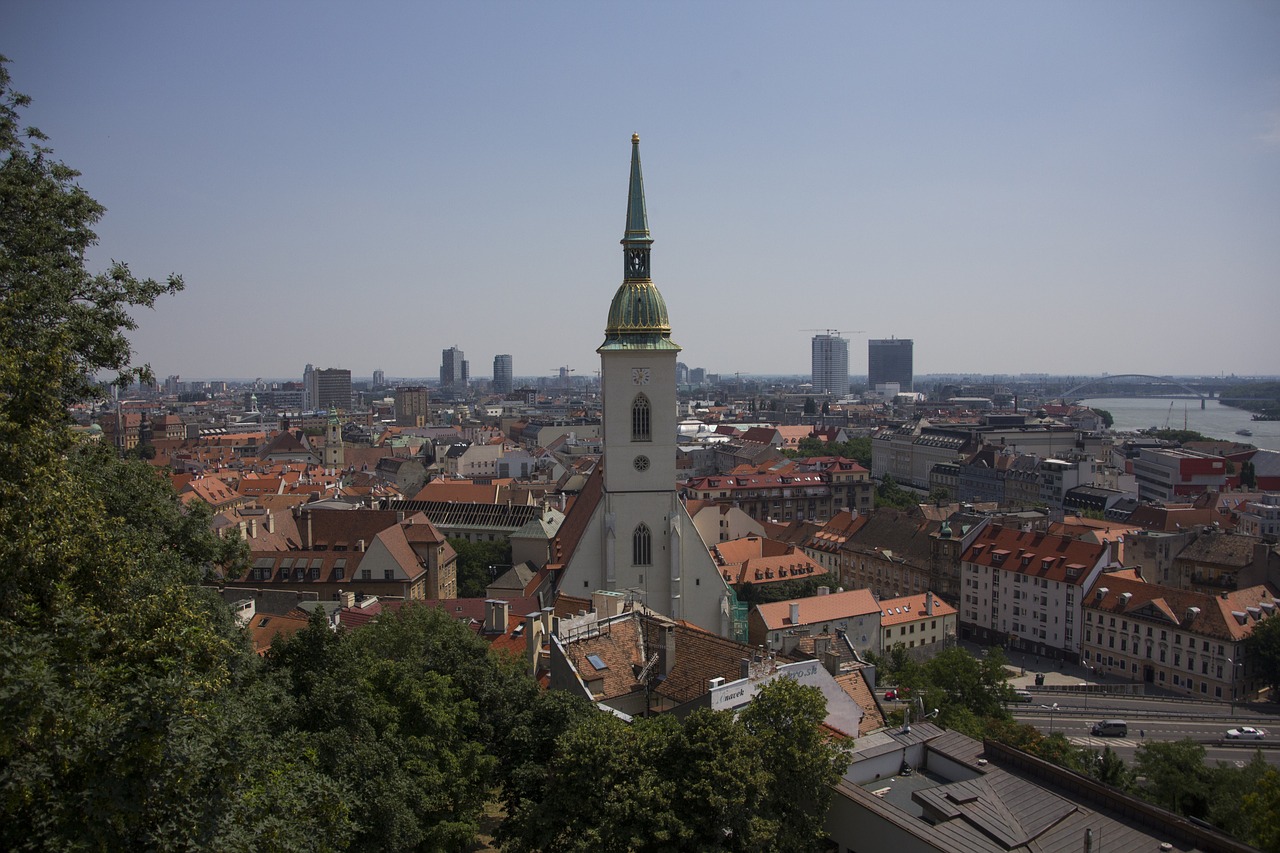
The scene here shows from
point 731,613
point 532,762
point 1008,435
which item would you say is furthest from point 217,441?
point 532,762

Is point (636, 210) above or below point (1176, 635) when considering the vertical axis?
above

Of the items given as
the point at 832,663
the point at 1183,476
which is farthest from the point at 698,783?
the point at 1183,476

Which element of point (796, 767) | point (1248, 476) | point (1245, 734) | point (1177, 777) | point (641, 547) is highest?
point (641, 547)

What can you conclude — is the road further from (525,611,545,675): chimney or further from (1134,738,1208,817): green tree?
(525,611,545,675): chimney

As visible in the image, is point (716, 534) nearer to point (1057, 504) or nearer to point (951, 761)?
Result: point (1057, 504)

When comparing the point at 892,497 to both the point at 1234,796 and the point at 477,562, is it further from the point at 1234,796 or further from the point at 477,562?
the point at 1234,796

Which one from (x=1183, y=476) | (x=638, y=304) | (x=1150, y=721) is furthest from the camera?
(x=1183, y=476)
